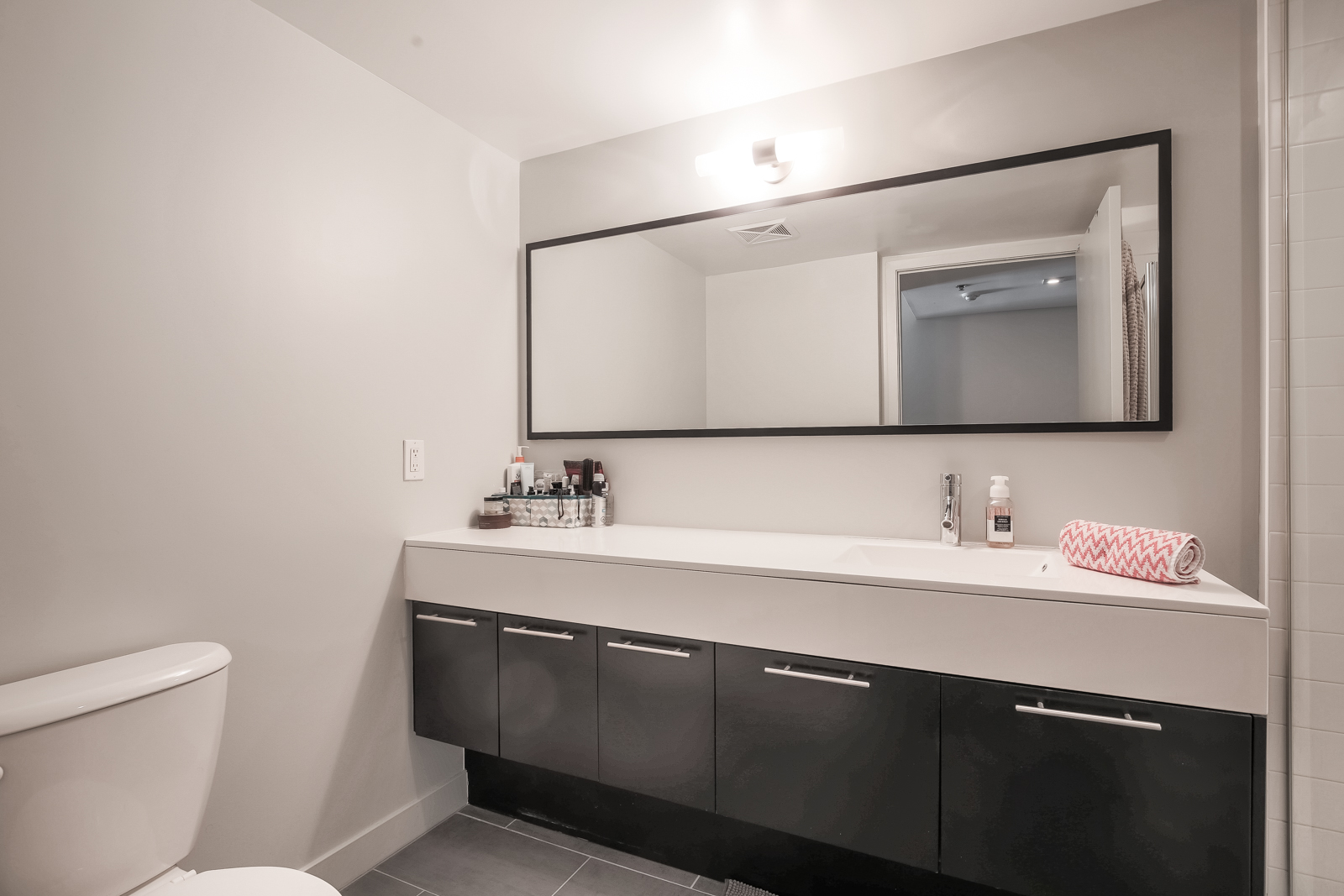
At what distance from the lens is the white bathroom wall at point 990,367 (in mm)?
1584

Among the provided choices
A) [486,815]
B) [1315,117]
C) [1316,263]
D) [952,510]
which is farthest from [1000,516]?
[486,815]

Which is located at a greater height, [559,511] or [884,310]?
[884,310]

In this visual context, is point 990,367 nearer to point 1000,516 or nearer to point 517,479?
point 1000,516

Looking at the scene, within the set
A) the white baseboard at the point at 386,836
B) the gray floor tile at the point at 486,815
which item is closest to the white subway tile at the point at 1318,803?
the gray floor tile at the point at 486,815

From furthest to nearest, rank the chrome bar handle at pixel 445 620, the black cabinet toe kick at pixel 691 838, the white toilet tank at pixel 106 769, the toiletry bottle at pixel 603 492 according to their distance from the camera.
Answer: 1. the toiletry bottle at pixel 603 492
2. the chrome bar handle at pixel 445 620
3. the black cabinet toe kick at pixel 691 838
4. the white toilet tank at pixel 106 769

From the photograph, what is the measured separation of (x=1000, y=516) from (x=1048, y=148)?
3.01 ft

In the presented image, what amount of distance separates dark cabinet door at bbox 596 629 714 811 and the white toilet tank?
79cm

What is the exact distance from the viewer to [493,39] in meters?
1.66

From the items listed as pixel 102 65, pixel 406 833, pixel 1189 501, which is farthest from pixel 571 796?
pixel 102 65

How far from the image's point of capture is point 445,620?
181 centimetres

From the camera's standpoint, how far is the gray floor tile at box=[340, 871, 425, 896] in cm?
164

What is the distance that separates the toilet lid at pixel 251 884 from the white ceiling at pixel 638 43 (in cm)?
179

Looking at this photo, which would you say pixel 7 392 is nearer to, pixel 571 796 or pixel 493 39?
pixel 493 39

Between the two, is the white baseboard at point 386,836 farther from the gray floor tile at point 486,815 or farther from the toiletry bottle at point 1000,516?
the toiletry bottle at point 1000,516
